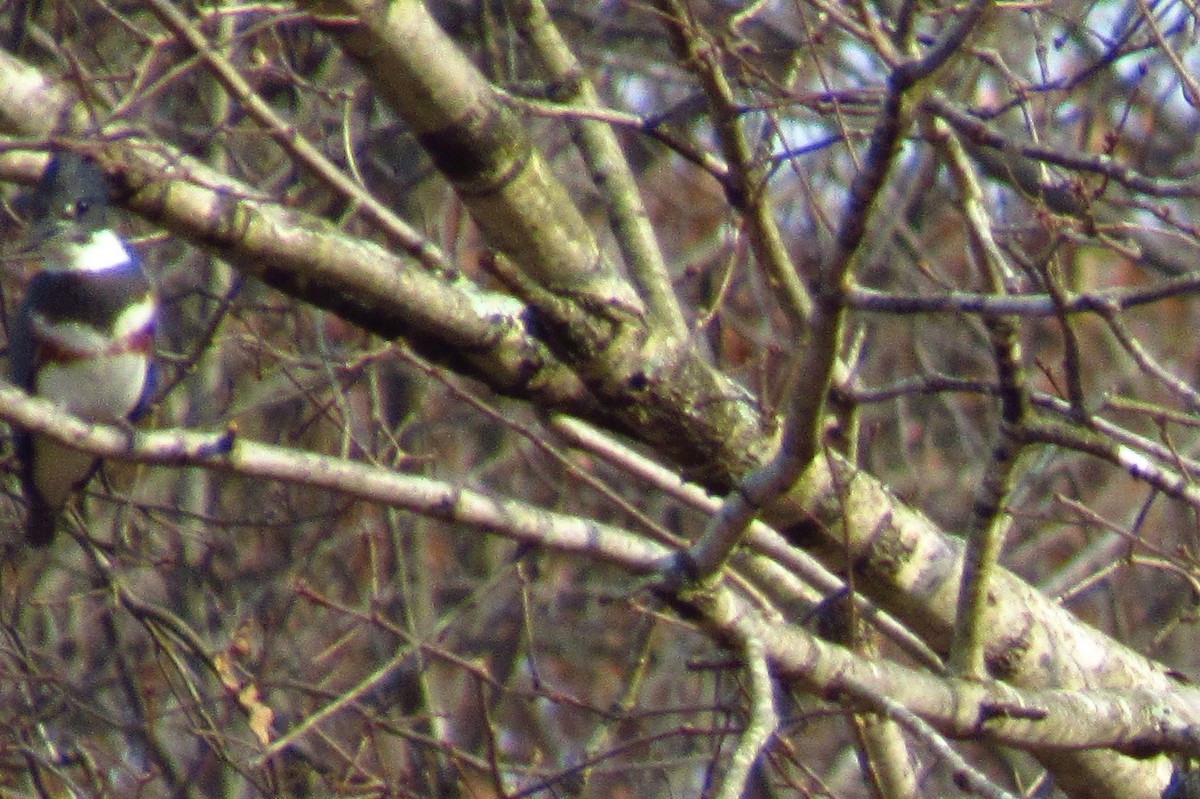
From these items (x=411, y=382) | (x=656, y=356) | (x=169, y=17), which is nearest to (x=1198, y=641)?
(x=411, y=382)

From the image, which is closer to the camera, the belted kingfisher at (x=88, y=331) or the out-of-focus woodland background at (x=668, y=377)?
the out-of-focus woodland background at (x=668, y=377)

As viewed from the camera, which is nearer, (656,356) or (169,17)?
(169,17)

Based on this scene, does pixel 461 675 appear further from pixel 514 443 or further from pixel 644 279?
pixel 644 279

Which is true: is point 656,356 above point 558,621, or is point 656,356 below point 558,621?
above

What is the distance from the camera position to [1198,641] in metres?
7.58

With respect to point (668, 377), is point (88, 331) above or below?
below

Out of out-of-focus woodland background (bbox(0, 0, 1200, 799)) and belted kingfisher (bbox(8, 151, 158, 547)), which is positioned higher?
out-of-focus woodland background (bbox(0, 0, 1200, 799))

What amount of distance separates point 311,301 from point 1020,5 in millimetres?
1140

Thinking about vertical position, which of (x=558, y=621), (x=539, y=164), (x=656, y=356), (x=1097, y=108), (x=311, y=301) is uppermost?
(x=1097, y=108)

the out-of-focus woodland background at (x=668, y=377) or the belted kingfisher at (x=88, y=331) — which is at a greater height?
the out-of-focus woodland background at (x=668, y=377)

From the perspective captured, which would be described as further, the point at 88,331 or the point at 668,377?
the point at 88,331

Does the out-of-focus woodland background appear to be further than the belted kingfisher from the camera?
No

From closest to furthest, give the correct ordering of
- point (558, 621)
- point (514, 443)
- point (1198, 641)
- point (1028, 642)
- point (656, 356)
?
point (656, 356), point (1028, 642), point (514, 443), point (558, 621), point (1198, 641)

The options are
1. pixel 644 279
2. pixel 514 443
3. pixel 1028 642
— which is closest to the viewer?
pixel 1028 642
